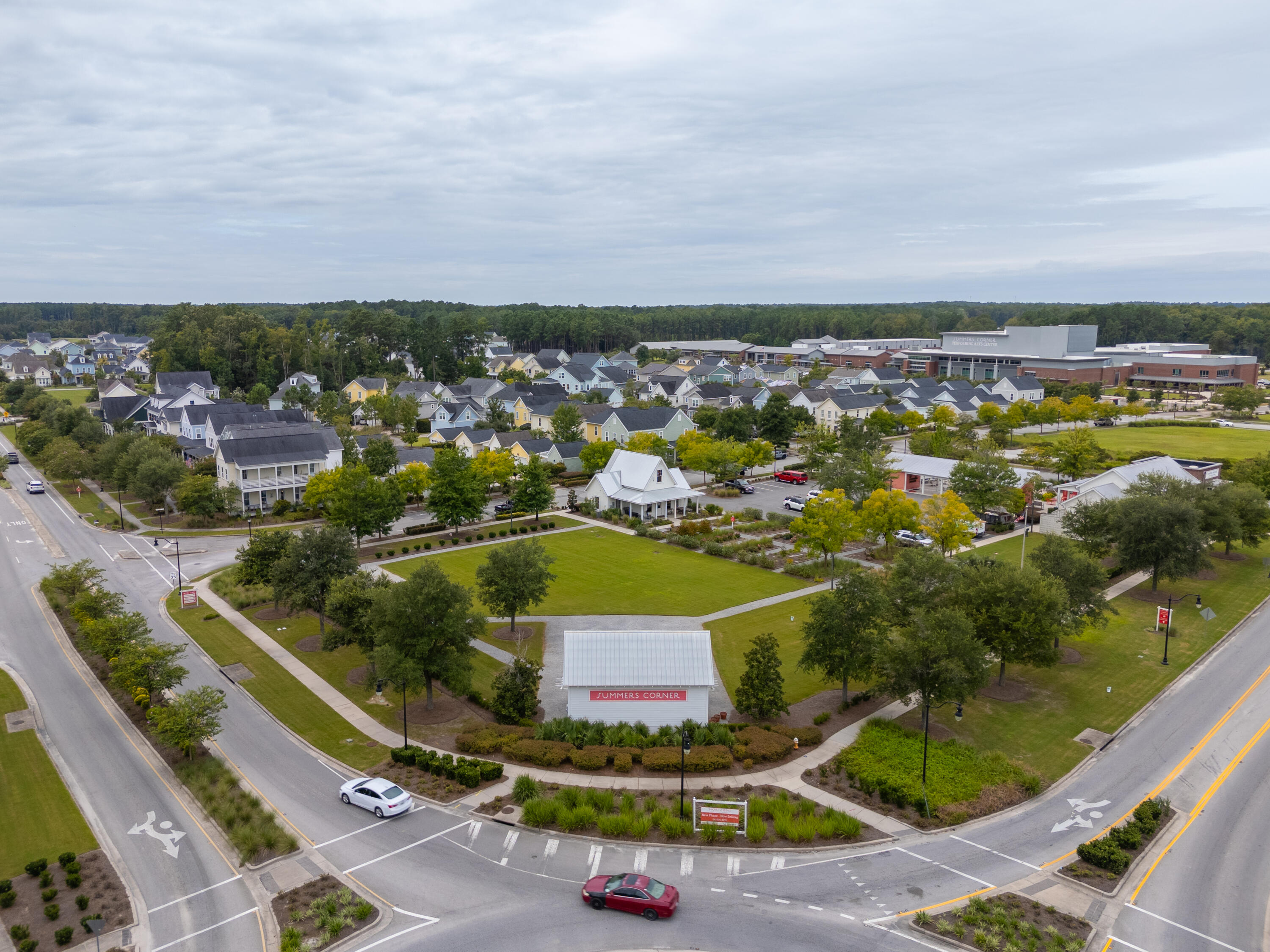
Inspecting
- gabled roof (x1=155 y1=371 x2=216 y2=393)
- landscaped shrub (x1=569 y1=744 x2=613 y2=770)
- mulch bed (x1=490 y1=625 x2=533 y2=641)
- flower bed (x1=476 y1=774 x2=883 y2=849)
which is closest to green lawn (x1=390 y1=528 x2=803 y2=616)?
mulch bed (x1=490 y1=625 x2=533 y2=641)

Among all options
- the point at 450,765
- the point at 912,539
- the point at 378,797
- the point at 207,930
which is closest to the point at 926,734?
the point at 450,765

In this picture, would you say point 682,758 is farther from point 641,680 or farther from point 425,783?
point 425,783

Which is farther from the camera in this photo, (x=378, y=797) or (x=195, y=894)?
(x=378, y=797)

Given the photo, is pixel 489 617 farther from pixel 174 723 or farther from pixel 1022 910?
pixel 1022 910

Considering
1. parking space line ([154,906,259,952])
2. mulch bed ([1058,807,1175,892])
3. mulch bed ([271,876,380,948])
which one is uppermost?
mulch bed ([1058,807,1175,892])

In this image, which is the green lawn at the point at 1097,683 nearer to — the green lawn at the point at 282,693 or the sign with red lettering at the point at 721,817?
the sign with red lettering at the point at 721,817

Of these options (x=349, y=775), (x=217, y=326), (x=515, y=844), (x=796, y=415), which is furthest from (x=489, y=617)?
(x=217, y=326)

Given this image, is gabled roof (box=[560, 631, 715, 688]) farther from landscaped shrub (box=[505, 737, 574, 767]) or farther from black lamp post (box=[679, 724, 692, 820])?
landscaped shrub (box=[505, 737, 574, 767])

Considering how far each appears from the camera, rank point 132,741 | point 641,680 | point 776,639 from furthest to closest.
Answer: point 776,639 → point 641,680 → point 132,741
